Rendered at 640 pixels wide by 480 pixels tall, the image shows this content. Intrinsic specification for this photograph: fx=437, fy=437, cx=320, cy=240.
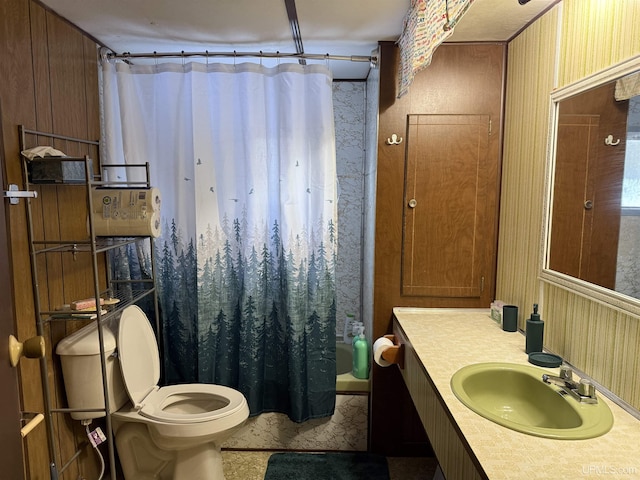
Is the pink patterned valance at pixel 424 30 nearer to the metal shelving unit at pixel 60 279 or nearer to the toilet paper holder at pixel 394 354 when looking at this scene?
the toilet paper holder at pixel 394 354

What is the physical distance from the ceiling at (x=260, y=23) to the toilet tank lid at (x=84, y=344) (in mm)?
1375

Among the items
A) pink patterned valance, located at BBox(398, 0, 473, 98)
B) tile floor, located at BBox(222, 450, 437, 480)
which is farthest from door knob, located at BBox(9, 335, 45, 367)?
tile floor, located at BBox(222, 450, 437, 480)

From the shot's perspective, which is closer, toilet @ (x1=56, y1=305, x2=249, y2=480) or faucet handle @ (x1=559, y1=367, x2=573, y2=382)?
faucet handle @ (x1=559, y1=367, x2=573, y2=382)

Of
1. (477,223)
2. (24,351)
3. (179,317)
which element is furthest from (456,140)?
(24,351)

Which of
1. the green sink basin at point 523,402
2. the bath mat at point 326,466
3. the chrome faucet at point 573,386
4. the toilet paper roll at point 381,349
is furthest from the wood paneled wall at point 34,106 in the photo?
the chrome faucet at point 573,386

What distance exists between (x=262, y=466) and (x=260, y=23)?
224 centimetres

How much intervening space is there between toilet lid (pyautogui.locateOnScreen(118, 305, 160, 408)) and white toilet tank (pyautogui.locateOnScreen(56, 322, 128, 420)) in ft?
0.18

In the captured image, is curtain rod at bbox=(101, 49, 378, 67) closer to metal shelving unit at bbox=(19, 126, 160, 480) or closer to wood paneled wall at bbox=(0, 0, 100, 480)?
wood paneled wall at bbox=(0, 0, 100, 480)

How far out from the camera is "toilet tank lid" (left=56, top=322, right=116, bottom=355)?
182 cm

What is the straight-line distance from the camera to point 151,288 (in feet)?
7.66

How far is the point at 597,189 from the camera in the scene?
1.45 meters

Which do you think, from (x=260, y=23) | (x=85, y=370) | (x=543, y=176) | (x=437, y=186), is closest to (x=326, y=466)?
(x=85, y=370)

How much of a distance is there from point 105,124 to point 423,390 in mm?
1976

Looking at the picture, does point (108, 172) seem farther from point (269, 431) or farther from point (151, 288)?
point (269, 431)
